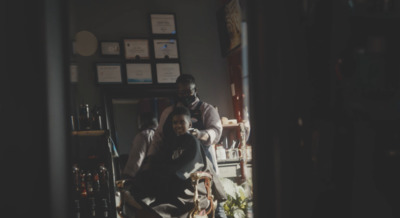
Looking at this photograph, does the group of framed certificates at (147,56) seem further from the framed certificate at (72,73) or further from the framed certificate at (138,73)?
the framed certificate at (72,73)

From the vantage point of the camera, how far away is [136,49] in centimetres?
330

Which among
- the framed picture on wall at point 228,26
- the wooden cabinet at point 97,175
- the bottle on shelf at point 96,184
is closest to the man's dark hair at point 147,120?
the wooden cabinet at point 97,175

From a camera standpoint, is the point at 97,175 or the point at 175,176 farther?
the point at 97,175

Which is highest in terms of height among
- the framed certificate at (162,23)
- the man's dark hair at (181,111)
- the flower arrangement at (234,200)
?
the framed certificate at (162,23)

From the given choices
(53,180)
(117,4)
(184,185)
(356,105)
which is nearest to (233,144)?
(184,185)

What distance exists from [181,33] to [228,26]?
0.50 metres

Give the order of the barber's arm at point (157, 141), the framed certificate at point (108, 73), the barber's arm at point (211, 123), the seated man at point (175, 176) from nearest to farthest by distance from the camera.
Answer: the seated man at point (175, 176) → the barber's arm at point (157, 141) → the barber's arm at point (211, 123) → the framed certificate at point (108, 73)

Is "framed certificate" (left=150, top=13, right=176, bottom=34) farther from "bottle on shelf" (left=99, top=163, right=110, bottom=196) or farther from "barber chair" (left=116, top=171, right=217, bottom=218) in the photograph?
"barber chair" (left=116, top=171, right=217, bottom=218)

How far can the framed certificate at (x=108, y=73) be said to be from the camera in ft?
10.4

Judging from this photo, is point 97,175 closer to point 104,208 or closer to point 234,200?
point 104,208

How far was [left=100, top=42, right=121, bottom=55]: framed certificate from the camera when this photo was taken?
323 centimetres

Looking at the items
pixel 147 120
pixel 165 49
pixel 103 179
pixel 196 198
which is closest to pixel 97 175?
pixel 103 179

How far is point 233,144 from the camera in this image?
336 centimetres

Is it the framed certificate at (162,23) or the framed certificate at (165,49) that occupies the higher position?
the framed certificate at (162,23)
